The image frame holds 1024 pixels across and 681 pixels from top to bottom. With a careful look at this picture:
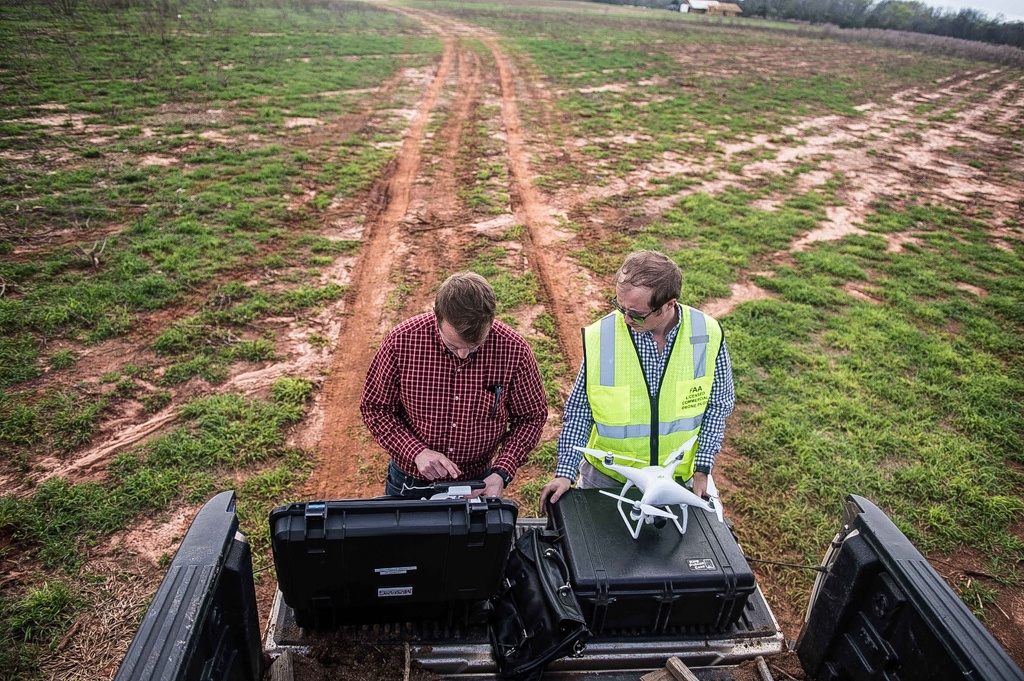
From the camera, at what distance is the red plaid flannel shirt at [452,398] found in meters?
2.75

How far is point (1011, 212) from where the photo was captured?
11125mm

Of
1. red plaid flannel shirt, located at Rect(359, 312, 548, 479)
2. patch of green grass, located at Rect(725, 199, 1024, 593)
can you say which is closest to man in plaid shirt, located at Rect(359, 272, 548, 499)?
red plaid flannel shirt, located at Rect(359, 312, 548, 479)

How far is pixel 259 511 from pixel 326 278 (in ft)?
11.0

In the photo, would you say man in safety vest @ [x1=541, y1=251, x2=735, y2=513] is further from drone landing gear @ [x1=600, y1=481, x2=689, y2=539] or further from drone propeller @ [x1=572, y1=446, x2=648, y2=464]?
drone landing gear @ [x1=600, y1=481, x2=689, y2=539]

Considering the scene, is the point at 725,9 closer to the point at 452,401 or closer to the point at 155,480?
the point at 452,401

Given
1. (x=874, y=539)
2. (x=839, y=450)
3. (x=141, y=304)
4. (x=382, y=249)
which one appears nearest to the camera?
(x=874, y=539)

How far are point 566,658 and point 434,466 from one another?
1.06m

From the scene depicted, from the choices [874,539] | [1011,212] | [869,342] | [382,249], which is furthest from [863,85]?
[874,539]

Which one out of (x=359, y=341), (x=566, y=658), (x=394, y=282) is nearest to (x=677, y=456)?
(x=566, y=658)

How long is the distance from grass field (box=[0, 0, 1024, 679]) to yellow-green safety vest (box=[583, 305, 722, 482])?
5.95 ft

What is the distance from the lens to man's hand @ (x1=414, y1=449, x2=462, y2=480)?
281 centimetres

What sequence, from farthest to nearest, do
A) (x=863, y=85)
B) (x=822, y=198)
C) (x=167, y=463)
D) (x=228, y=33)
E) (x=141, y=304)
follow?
(x=863, y=85)
(x=228, y=33)
(x=822, y=198)
(x=141, y=304)
(x=167, y=463)

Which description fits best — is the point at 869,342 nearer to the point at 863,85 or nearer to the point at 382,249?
the point at 382,249

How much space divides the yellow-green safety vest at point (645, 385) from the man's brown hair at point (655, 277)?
241 millimetres
